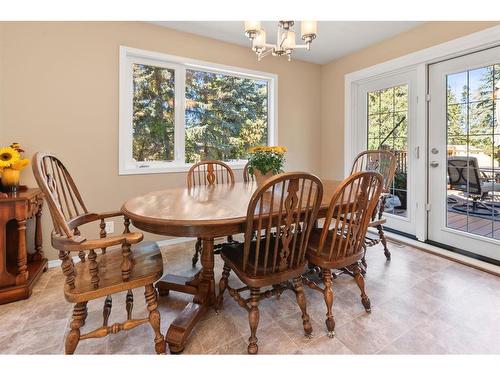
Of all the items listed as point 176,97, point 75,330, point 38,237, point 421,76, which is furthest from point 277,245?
point 421,76

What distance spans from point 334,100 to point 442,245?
235cm

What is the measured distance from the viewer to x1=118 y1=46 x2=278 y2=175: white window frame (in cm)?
274

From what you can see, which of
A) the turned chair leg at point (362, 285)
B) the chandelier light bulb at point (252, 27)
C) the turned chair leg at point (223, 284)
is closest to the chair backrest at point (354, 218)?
the turned chair leg at point (362, 285)

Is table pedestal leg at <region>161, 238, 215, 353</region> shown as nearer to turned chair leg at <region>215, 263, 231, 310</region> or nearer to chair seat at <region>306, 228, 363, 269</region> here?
turned chair leg at <region>215, 263, 231, 310</region>

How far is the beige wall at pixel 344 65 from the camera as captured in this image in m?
2.66

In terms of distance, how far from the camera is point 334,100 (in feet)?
13.0

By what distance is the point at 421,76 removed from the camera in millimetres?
2889

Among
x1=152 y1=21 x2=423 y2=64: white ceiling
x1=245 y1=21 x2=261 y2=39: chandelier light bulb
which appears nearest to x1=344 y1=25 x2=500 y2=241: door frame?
x1=152 y1=21 x2=423 y2=64: white ceiling

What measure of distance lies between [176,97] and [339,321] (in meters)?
2.75

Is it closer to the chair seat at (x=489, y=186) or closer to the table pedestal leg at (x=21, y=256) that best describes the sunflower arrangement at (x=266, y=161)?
the table pedestal leg at (x=21, y=256)

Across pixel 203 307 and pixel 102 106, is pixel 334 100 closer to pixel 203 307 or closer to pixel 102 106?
pixel 102 106
